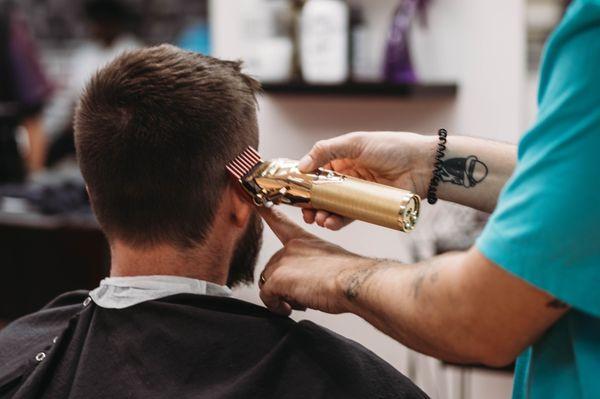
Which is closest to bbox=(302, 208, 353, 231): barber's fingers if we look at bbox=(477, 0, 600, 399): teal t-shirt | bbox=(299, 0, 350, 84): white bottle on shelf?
bbox=(477, 0, 600, 399): teal t-shirt

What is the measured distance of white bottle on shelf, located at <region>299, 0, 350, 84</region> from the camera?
3.06 metres

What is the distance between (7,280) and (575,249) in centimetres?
352

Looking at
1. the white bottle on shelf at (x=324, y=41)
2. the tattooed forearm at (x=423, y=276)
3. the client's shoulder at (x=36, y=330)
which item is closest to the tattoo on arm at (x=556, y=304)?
the tattooed forearm at (x=423, y=276)

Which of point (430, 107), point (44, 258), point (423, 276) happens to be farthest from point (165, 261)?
point (44, 258)

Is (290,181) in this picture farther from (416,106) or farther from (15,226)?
(15,226)

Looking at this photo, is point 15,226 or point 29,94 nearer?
point 15,226

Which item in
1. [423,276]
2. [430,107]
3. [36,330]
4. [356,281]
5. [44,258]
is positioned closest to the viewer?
[423,276]

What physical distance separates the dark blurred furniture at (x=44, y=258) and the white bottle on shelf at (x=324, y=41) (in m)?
1.29

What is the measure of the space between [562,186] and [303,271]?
1.71ft

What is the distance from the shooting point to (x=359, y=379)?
149cm

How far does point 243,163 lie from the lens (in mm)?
1496

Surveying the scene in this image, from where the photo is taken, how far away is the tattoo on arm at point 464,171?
159 cm

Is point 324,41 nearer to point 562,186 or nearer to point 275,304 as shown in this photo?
point 275,304

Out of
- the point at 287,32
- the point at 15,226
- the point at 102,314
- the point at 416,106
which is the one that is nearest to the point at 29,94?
the point at 15,226
